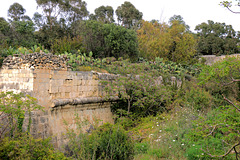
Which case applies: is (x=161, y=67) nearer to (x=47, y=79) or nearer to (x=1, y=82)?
(x=47, y=79)

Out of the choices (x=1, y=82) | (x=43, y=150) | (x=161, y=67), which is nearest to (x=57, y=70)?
(x=1, y=82)

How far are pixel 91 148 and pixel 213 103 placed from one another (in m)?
8.62

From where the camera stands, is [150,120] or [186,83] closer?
[150,120]

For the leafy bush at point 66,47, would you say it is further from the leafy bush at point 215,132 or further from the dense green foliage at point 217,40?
the dense green foliage at point 217,40

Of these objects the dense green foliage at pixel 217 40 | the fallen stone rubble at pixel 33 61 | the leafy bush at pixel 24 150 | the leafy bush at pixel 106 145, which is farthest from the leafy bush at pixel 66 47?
the dense green foliage at pixel 217 40

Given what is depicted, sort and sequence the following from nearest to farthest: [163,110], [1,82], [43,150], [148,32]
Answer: [43,150] < [1,82] < [163,110] < [148,32]

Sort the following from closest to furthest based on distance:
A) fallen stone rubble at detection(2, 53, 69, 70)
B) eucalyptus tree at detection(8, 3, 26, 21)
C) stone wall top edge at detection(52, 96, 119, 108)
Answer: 1. fallen stone rubble at detection(2, 53, 69, 70)
2. stone wall top edge at detection(52, 96, 119, 108)
3. eucalyptus tree at detection(8, 3, 26, 21)

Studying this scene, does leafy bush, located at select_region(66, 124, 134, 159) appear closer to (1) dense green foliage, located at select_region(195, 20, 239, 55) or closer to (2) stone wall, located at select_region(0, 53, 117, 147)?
(2) stone wall, located at select_region(0, 53, 117, 147)

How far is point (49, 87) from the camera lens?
722 cm

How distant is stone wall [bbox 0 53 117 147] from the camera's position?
22.4 feet

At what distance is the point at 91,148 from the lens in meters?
4.80

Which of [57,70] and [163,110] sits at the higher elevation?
[57,70]

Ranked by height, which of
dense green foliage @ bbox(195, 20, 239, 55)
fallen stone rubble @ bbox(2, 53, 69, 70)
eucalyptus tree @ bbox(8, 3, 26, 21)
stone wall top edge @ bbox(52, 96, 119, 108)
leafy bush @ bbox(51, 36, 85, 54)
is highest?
eucalyptus tree @ bbox(8, 3, 26, 21)

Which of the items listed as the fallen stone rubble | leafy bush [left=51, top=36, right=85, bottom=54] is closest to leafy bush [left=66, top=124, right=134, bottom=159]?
the fallen stone rubble
